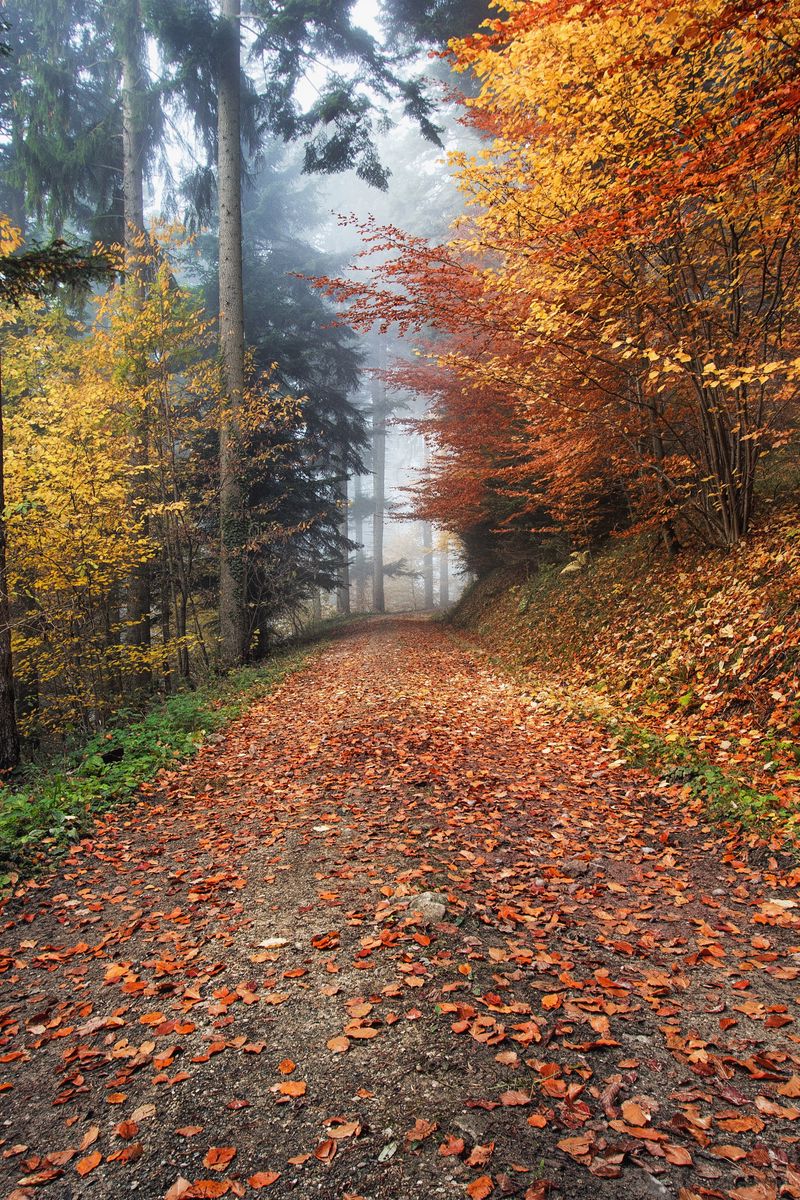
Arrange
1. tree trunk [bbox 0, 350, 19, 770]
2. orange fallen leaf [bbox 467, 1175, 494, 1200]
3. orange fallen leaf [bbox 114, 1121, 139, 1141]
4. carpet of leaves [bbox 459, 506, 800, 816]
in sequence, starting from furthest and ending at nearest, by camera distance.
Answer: tree trunk [bbox 0, 350, 19, 770] < carpet of leaves [bbox 459, 506, 800, 816] < orange fallen leaf [bbox 114, 1121, 139, 1141] < orange fallen leaf [bbox 467, 1175, 494, 1200]

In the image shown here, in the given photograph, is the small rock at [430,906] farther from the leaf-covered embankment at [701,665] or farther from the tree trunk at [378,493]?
the tree trunk at [378,493]

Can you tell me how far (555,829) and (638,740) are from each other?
1.71 meters

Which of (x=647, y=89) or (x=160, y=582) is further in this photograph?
(x=160, y=582)

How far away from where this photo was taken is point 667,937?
10.3 feet

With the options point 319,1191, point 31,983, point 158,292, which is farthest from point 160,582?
point 319,1191

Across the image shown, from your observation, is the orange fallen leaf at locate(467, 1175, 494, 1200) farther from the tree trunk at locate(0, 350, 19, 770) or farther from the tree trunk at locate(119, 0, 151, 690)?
the tree trunk at locate(119, 0, 151, 690)

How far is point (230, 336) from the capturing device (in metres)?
12.6

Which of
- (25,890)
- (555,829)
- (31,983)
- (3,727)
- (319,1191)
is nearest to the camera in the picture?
(319,1191)

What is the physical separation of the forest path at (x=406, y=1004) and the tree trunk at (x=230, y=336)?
25.6ft

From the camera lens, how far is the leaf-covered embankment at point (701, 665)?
4.45 metres

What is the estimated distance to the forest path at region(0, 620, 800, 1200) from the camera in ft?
6.35

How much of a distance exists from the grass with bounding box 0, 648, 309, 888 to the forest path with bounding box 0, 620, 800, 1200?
1.02 ft

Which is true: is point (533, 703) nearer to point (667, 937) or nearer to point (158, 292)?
point (667, 937)

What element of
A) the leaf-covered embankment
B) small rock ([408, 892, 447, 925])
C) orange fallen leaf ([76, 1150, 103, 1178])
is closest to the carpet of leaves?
the leaf-covered embankment
